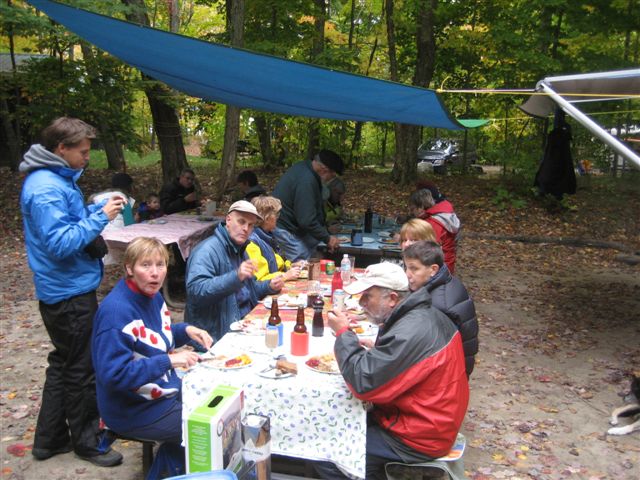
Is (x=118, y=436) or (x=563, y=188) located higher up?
(x=563, y=188)

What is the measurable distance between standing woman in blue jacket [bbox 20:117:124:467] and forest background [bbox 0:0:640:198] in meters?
6.19

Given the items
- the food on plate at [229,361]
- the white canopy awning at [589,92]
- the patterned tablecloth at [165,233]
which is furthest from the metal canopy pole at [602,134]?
the patterned tablecloth at [165,233]

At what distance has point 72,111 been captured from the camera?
10062 mm

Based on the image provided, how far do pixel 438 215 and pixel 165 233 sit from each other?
2932 mm

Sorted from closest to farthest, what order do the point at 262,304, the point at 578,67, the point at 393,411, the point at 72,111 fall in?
the point at 393,411 → the point at 262,304 → the point at 72,111 → the point at 578,67

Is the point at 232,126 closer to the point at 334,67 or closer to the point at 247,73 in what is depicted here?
the point at 334,67

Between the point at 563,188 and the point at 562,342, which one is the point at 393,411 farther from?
the point at 563,188

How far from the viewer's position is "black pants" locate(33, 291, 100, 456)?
3.02 metres

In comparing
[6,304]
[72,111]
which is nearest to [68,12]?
[6,304]

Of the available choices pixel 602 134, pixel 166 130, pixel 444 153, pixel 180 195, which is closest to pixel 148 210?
pixel 180 195

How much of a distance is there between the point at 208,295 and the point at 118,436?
95 cm

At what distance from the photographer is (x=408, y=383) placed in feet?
7.68

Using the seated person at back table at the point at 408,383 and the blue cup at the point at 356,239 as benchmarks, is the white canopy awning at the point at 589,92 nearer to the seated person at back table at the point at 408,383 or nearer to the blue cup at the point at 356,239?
the seated person at back table at the point at 408,383

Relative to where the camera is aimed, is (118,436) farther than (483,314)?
No
